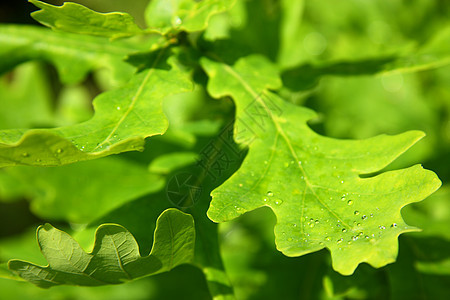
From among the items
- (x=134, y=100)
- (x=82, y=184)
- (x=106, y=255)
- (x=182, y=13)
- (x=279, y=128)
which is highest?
(x=182, y=13)

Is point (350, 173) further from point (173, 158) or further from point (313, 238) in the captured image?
point (173, 158)

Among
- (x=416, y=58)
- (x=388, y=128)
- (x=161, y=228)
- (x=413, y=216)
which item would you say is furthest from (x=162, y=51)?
(x=388, y=128)

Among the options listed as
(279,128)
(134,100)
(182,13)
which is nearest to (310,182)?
(279,128)

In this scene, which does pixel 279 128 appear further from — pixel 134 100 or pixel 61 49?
pixel 61 49

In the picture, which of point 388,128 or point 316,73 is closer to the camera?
point 316,73

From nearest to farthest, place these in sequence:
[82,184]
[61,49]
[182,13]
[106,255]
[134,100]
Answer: [106,255] < [134,100] < [182,13] < [61,49] < [82,184]

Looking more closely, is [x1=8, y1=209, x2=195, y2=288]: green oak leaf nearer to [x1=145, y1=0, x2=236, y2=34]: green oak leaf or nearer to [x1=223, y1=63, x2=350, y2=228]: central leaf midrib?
[x1=223, y1=63, x2=350, y2=228]: central leaf midrib
